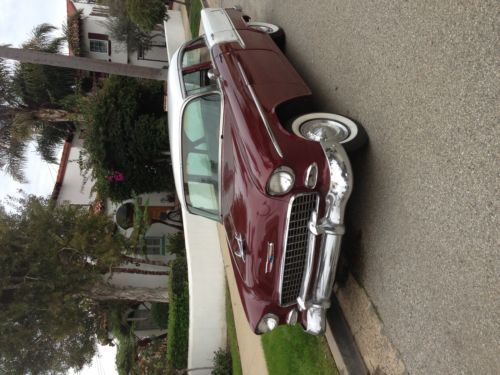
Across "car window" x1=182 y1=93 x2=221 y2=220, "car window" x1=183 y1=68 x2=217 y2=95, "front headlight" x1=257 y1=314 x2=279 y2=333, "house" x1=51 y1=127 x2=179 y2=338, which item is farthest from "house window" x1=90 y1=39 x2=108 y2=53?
"front headlight" x1=257 y1=314 x2=279 y2=333

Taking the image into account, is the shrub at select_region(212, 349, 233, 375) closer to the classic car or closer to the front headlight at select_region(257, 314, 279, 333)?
the classic car

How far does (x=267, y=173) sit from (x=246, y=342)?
5.38 meters

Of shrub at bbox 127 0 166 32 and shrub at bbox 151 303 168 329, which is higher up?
shrub at bbox 127 0 166 32

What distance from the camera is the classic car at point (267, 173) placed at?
3.93m

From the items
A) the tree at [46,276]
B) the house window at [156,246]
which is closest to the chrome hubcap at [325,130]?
the tree at [46,276]

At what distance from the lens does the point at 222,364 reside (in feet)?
32.5

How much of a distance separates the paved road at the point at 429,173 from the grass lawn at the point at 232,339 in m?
5.37

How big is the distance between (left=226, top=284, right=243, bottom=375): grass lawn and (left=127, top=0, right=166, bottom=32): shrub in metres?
10.9

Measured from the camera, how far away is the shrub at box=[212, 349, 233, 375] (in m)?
9.81

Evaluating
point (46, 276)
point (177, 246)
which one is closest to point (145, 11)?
point (177, 246)

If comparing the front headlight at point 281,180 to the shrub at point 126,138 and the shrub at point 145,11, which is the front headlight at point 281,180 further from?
the shrub at point 145,11

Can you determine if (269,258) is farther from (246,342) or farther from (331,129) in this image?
(246,342)

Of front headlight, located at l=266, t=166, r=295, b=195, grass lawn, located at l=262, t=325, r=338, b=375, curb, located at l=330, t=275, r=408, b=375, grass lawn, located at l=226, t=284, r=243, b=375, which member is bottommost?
grass lawn, located at l=226, t=284, r=243, b=375

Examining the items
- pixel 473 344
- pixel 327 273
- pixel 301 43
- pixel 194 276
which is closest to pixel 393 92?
pixel 327 273
